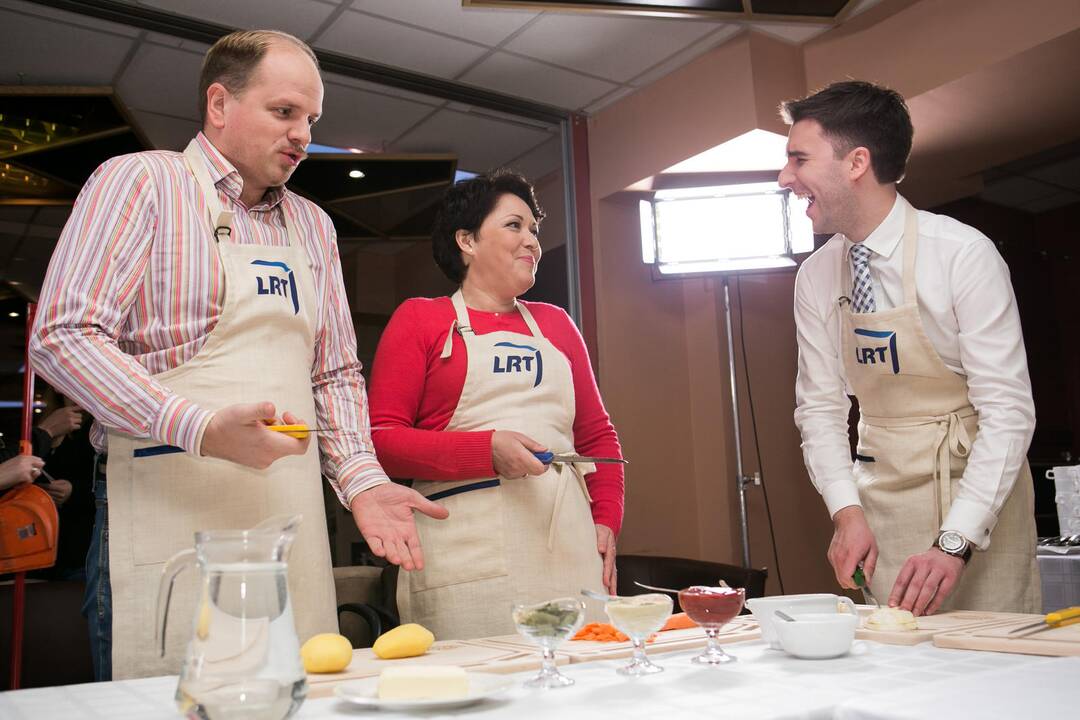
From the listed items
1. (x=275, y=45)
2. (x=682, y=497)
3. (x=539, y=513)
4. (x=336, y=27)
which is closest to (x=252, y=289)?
(x=275, y=45)

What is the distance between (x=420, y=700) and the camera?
94cm

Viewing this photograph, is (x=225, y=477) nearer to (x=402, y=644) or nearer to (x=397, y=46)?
(x=402, y=644)

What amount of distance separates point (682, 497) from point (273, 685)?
159 inches

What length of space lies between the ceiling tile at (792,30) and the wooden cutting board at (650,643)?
3225mm

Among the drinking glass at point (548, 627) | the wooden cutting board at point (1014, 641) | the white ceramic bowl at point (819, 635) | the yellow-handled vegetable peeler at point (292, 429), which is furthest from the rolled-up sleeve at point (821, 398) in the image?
the yellow-handled vegetable peeler at point (292, 429)

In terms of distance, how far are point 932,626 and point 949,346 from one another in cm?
69

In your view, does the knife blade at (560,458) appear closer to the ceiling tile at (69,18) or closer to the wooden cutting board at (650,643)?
the wooden cutting board at (650,643)

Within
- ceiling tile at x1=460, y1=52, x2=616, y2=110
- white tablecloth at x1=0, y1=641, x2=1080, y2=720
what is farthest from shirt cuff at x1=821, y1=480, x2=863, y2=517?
ceiling tile at x1=460, y1=52, x2=616, y2=110

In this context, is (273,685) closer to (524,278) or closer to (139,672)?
(139,672)

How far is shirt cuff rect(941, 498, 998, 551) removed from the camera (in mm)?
1697

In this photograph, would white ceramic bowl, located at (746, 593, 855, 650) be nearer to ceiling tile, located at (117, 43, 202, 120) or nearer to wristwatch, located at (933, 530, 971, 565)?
wristwatch, located at (933, 530, 971, 565)

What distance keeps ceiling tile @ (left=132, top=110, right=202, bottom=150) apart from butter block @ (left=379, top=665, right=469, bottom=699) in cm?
353

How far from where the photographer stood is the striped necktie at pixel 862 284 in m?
2.00

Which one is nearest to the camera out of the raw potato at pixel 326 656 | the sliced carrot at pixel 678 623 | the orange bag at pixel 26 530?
the raw potato at pixel 326 656
